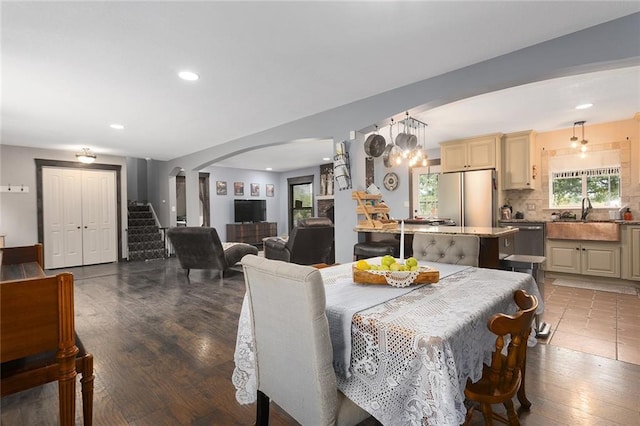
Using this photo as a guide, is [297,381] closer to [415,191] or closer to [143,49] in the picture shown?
[143,49]

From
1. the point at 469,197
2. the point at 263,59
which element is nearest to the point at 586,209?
the point at 469,197

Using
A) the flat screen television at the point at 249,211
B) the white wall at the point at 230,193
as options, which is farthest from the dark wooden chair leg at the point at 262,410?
the flat screen television at the point at 249,211

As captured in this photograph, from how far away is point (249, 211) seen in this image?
995 centimetres

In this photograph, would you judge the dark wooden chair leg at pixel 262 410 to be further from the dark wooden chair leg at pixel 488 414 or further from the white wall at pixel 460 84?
the white wall at pixel 460 84

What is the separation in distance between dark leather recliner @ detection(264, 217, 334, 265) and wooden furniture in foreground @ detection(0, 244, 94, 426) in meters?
3.78

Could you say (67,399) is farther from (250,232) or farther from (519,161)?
(250,232)

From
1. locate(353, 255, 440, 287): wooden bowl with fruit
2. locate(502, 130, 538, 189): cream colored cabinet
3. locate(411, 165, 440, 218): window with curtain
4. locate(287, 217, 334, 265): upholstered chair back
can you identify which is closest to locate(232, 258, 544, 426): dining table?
locate(353, 255, 440, 287): wooden bowl with fruit

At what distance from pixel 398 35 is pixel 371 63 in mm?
476

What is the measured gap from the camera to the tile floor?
104 inches

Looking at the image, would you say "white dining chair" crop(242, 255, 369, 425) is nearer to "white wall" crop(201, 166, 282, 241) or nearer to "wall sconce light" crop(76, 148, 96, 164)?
"wall sconce light" crop(76, 148, 96, 164)

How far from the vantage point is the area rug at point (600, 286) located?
4328 millimetres

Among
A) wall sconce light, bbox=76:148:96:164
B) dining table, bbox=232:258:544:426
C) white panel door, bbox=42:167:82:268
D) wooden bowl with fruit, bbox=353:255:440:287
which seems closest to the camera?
dining table, bbox=232:258:544:426

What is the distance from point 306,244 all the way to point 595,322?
147 inches

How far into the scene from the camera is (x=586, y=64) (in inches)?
91.9
